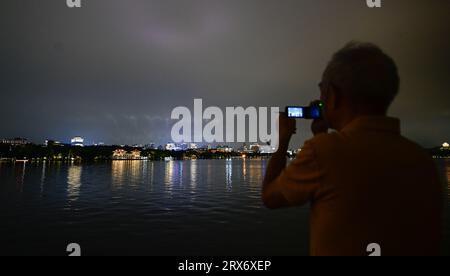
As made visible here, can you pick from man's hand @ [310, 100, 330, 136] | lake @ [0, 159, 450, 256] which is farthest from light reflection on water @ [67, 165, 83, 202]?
man's hand @ [310, 100, 330, 136]

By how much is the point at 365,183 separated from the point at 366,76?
0.72 meters

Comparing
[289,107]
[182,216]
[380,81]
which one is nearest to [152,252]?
[182,216]

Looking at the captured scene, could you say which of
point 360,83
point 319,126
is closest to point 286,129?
point 319,126

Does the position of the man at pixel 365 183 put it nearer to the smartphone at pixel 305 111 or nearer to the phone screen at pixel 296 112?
A: the smartphone at pixel 305 111

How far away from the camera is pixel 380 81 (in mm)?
1863

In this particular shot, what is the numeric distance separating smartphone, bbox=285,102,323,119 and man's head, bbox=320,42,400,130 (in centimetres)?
44

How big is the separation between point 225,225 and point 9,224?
50.0ft

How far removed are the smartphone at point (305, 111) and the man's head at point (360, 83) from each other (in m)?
0.44

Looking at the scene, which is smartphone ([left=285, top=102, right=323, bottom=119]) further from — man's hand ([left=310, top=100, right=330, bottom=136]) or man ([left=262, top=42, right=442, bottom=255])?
man ([left=262, top=42, right=442, bottom=255])

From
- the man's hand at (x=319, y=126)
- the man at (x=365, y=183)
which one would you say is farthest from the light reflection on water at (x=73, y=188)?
the man at (x=365, y=183)

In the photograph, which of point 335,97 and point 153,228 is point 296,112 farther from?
point 153,228

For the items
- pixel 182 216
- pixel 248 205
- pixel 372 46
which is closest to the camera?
pixel 372 46

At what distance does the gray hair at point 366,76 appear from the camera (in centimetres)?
186

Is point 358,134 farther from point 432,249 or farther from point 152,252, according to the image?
point 152,252
